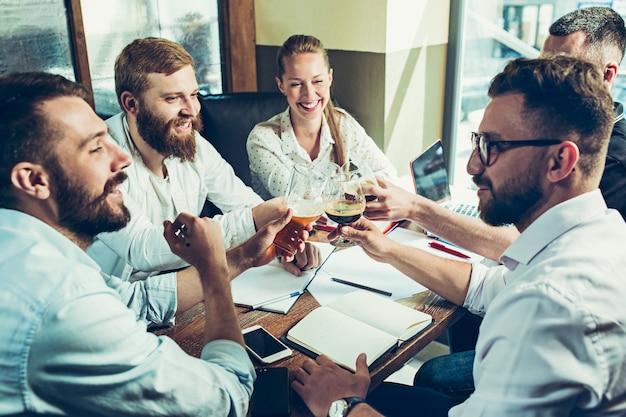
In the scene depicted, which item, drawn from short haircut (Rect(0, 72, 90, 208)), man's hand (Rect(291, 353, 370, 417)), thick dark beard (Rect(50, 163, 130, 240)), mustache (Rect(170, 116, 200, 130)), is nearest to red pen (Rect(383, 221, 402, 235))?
man's hand (Rect(291, 353, 370, 417))

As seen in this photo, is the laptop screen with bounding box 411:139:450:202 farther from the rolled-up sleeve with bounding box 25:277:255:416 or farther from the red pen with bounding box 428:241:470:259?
the rolled-up sleeve with bounding box 25:277:255:416

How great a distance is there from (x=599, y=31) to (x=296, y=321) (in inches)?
60.2

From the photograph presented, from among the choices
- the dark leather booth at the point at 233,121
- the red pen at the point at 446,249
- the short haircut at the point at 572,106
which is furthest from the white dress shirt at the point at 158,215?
the short haircut at the point at 572,106

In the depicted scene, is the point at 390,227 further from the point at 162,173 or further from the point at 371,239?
the point at 162,173

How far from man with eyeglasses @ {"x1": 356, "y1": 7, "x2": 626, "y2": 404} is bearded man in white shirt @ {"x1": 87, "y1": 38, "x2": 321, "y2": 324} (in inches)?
16.1

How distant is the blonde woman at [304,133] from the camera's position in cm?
238

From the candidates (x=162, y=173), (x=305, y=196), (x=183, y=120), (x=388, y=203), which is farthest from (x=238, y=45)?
(x=305, y=196)

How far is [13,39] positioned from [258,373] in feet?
6.33

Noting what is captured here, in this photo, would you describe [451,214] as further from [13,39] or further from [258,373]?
[13,39]

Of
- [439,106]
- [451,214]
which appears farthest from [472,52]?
[451,214]

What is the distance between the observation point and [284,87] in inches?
96.4

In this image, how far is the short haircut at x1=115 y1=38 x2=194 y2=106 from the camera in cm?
188

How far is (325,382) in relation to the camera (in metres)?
1.08

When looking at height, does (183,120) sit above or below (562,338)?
above
